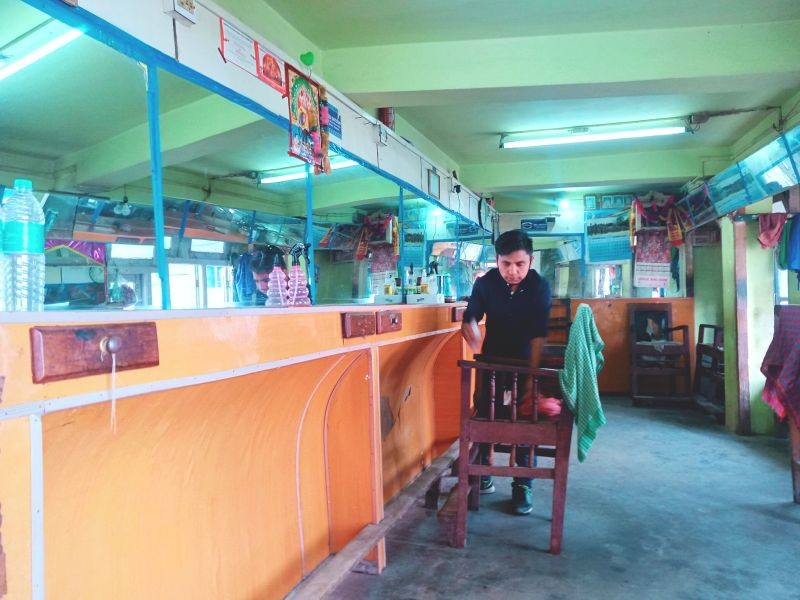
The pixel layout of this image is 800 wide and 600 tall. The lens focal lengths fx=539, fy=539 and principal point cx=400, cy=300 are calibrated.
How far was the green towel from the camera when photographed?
7.95 ft

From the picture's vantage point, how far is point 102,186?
253 cm

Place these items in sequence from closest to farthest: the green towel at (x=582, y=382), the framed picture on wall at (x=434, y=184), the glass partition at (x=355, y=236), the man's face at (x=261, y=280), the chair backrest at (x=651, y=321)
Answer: the green towel at (x=582, y=382) → the man's face at (x=261, y=280) → the glass partition at (x=355, y=236) → the framed picture on wall at (x=434, y=184) → the chair backrest at (x=651, y=321)

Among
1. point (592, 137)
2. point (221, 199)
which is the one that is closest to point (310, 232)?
point (221, 199)

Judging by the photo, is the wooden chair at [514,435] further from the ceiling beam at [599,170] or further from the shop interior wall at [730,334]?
the ceiling beam at [599,170]

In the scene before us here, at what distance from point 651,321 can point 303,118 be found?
569cm

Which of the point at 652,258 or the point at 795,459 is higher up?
the point at 652,258

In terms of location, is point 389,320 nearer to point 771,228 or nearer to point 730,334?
point 771,228

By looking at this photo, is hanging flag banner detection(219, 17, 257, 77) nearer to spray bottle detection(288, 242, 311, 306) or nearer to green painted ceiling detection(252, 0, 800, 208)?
green painted ceiling detection(252, 0, 800, 208)

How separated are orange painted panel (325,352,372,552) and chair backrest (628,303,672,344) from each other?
5610 millimetres

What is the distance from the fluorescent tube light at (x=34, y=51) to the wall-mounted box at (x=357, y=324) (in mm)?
1401

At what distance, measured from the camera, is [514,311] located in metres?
2.93

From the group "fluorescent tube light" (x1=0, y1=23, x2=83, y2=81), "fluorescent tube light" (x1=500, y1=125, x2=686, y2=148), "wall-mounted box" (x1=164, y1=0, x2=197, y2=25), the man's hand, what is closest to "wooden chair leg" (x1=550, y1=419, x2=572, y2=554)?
the man's hand

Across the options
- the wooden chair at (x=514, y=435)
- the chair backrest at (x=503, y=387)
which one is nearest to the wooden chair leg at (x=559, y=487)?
the wooden chair at (x=514, y=435)

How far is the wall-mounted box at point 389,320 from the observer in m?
2.33
